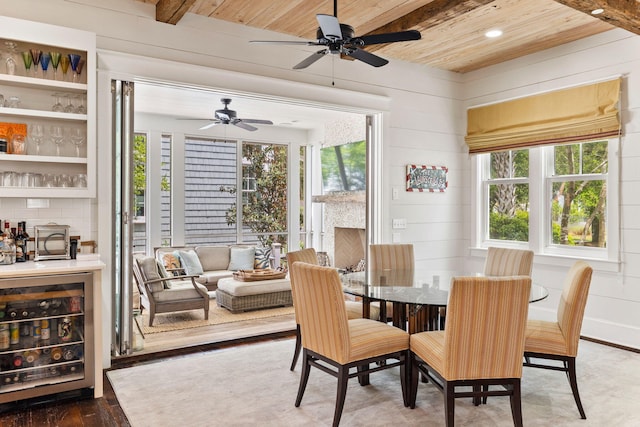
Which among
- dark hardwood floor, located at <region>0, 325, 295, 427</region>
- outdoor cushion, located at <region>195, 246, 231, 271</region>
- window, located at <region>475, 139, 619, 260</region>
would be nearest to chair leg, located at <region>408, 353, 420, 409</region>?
dark hardwood floor, located at <region>0, 325, 295, 427</region>

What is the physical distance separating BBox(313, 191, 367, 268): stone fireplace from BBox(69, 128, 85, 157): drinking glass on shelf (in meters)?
4.28

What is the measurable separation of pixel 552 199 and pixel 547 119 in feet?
2.62

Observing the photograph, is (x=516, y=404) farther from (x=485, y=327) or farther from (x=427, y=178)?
(x=427, y=178)

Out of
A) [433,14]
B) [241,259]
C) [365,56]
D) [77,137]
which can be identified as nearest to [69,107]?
[77,137]

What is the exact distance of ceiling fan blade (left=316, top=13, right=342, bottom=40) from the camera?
8.58 feet

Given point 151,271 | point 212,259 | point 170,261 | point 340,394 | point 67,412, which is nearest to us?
point 340,394

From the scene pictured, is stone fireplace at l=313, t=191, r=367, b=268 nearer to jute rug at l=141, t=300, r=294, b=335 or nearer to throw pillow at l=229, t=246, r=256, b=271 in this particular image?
throw pillow at l=229, t=246, r=256, b=271

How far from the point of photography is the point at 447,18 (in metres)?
3.63

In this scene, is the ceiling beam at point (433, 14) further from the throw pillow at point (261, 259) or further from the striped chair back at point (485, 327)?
the throw pillow at point (261, 259)

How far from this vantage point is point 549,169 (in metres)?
4.85

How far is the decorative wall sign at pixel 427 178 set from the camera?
17.0ft

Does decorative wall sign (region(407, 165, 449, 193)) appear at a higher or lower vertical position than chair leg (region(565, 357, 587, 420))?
higher

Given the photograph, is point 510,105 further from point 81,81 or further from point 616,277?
point 81,81

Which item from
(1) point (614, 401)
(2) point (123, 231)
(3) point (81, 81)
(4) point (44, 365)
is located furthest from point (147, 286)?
(1) point (614, 401)
